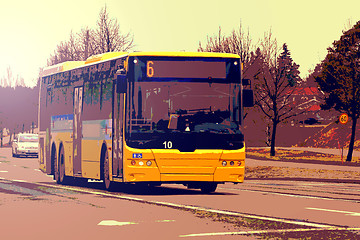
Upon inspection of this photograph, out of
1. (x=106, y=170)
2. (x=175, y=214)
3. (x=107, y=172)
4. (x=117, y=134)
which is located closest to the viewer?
(x=175, y=214)

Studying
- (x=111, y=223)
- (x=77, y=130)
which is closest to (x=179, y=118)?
(x=77, y=130)

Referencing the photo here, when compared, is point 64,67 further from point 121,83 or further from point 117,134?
point 121,83

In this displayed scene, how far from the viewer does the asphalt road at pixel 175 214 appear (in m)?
12.2

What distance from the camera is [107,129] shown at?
21578mm

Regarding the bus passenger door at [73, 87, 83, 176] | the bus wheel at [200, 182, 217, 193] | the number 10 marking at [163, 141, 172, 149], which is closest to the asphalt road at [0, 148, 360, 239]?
the bus wheel at [200, 182, 217, 193]

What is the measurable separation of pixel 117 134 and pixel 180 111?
183 cm

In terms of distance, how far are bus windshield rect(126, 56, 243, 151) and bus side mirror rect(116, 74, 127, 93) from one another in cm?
16

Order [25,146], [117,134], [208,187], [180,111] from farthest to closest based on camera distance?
1. [25,146]
2. [208,187]
3. [117,134]
4. [180,111]

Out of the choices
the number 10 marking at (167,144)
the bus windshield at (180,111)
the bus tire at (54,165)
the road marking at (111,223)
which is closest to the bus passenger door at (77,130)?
the bus tire at (54,165)

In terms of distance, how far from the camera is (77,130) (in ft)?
79.4

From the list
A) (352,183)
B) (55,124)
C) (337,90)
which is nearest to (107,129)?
(55,124)

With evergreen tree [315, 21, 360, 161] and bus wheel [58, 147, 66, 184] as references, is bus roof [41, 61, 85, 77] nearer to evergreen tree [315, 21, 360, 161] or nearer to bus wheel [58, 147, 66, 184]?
bus wheel [58, 147, 66, 184]

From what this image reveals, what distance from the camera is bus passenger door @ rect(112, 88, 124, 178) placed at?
66.2 ft

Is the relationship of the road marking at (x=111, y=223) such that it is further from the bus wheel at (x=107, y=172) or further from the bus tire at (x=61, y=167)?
the bus tire at (x=61, y=167)
